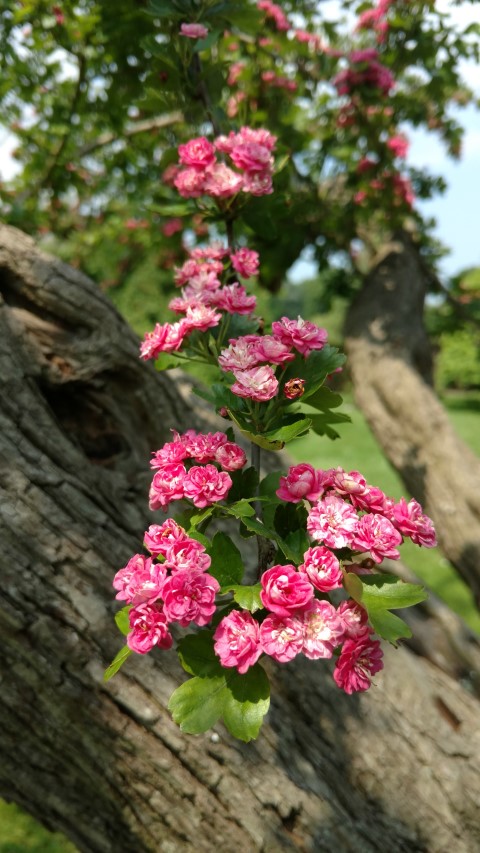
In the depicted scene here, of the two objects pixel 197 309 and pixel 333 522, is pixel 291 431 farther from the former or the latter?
pixel 197 309

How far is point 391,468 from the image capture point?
8242mm

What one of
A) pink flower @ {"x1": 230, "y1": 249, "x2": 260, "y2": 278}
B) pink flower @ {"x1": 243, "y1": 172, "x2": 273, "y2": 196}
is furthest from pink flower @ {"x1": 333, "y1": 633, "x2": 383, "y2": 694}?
pink flower @ {"x1": 243, "y1": 172, "x2": 273, "y2": 196}

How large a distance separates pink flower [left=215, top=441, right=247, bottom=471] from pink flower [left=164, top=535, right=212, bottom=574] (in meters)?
0.22

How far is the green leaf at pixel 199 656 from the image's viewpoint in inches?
56.3

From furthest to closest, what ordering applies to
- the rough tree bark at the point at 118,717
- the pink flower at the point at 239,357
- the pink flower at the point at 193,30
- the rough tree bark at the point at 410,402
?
the rough tree bark at the point at 410,402 → the pink flower at the point at 193,30 → the rough tree bark at the point at 118,717 → the pink flower at the point at 239,357

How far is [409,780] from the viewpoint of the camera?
2.21 metres

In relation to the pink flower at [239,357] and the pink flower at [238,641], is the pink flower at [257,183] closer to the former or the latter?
the pink flower at [239,357]

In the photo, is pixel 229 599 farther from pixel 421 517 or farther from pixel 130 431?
pixel 130 431

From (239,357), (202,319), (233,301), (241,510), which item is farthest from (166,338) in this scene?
(241,510)

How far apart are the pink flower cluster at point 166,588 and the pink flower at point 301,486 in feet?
0.79

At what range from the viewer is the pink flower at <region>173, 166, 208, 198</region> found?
215 centimetres

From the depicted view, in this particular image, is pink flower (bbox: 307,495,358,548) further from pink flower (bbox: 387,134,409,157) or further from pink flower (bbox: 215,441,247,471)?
pink flower (bbox: 387,134,409,157)

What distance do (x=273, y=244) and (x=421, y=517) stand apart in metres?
3.53

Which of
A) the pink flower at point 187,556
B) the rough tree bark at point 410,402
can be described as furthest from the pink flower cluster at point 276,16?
the pink flower at point 187,556
